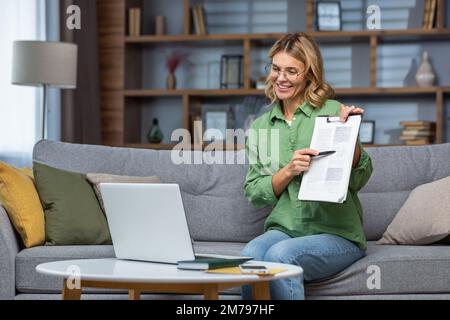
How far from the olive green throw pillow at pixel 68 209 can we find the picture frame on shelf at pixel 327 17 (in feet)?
10.0

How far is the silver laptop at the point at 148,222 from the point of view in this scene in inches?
87.5

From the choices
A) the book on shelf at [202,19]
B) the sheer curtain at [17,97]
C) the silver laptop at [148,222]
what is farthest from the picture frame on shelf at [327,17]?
the silver laptop at [148,222]

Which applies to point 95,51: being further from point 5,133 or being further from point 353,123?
point 353,123

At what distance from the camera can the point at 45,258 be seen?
9.87ft

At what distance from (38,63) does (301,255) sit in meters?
2.68

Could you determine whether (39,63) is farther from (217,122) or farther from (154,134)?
(217,122)

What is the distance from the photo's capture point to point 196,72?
20.7ft

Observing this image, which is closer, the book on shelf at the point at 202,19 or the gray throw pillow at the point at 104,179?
the gray throw pillow at the point at 104,179

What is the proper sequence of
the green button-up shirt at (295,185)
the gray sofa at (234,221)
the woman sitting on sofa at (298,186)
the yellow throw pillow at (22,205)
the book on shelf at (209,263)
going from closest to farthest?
the book on shelf at (209,263) → the woman sitting on sofa at (298,186) → the green button-up shirt at (295,185) → the gray sofa at (234,221) → the yellow throw pillow at (22,205)

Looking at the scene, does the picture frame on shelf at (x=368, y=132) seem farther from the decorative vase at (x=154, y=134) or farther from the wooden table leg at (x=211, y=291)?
the wooden table leg at (x=211, y=291)

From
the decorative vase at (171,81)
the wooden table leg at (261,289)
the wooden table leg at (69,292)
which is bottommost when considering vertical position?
the wooden table leg at (69,292)

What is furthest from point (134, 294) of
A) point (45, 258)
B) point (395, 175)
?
point (395, 175)

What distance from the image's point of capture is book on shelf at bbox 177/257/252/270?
2.14 m
